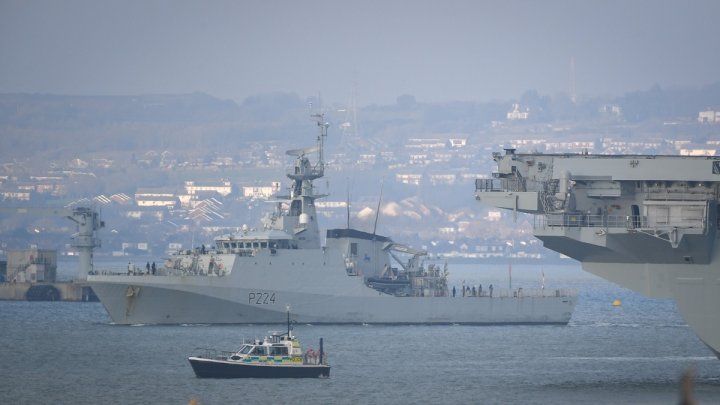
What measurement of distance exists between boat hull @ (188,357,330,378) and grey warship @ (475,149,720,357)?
660 cm

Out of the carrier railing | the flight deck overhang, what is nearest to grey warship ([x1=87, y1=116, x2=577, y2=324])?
the flight deck overhang

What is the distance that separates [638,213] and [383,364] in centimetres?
1070

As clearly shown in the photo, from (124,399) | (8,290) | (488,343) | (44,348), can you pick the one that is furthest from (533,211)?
(8,290)

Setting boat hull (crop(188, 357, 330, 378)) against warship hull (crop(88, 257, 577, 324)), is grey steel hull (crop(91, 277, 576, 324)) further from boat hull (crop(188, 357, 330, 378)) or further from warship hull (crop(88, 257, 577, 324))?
boat hull (crop(188, 357, 330, 378))

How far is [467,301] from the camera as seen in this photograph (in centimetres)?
6425

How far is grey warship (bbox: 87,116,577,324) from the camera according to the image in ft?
191

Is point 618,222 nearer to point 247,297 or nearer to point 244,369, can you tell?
point 244,369

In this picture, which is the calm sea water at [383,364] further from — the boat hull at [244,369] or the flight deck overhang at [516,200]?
the flight deck overhang at [516,200]

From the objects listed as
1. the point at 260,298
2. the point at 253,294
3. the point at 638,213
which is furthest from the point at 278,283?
the point at 638,213

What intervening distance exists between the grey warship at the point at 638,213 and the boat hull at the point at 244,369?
6.60m

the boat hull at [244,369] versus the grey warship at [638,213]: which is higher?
the grey warship at [638,213]

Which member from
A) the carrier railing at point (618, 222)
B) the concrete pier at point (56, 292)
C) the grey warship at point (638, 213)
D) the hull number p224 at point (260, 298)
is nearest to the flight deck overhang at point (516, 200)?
the grey warship at point (638, 213)

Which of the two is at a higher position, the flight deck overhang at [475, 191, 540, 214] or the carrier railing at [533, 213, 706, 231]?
the flight deck overhang at [475, 191, 540, 214]

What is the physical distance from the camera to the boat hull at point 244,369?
40844 millimetres
